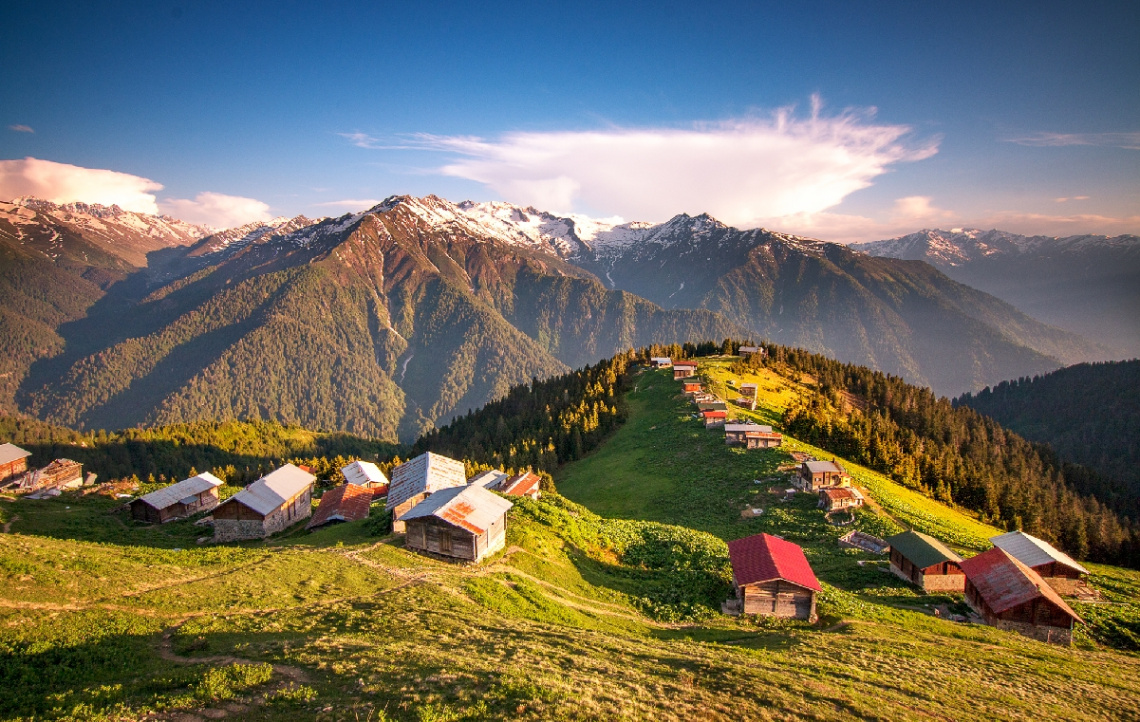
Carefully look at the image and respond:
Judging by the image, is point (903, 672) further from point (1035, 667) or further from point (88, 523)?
point (88, 523)

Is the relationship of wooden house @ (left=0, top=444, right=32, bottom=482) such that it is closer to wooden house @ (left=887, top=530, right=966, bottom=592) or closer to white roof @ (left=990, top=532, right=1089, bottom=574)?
wooden house @ (left=887, top=530, right=966, bottom=592)

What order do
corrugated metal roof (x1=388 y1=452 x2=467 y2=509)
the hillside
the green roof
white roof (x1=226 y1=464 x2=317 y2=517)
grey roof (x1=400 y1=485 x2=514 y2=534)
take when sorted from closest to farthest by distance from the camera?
grey roof (x1=400 y1=485 x2=514 y2=534) → the green roof → corrugated metal roof (x1=388 y1=452 x2=467 y2=509) → white roof (x1=226 y1=464 x2=317 y2=517) → the hillside

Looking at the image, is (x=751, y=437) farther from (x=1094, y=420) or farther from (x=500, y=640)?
(x=1094, y=420)

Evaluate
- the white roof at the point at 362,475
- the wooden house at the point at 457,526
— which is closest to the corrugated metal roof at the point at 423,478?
the white roof at the point at 362,475

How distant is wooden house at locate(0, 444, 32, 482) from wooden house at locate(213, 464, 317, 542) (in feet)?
148

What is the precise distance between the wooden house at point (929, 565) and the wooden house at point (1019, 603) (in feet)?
6.69

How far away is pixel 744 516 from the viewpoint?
57500 millimetres

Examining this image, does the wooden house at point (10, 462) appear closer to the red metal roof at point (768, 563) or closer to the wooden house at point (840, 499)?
the red metal roof at point (768, 563)

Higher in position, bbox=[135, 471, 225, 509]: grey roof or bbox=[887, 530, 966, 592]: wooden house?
bbox=[887, 530, 966, 592]: wooden house

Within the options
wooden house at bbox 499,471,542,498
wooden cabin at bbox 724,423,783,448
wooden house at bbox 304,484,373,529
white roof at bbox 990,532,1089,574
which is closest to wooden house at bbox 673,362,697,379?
wooden cabin at bbox 724,423,783,448

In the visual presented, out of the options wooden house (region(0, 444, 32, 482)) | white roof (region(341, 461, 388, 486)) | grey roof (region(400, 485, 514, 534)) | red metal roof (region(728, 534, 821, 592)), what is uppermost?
grey roof (region(400, 485, 514, 534))

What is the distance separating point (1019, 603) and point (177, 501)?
245 feet

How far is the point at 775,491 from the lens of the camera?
6169cm

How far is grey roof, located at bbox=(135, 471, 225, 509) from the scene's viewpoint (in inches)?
2111
